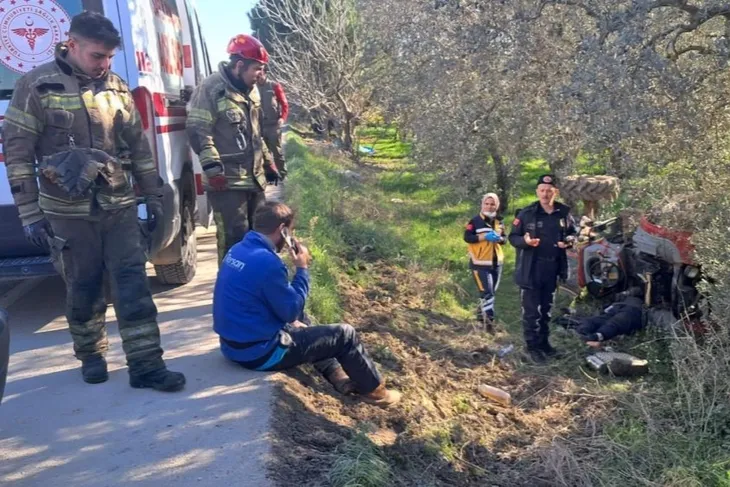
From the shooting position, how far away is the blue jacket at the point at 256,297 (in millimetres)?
4289

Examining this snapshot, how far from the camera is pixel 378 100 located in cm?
2273

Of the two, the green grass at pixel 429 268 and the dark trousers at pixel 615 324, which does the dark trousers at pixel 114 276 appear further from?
the dark trousers at pixel 615 324

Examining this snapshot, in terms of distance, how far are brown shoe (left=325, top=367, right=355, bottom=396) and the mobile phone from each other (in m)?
0.85

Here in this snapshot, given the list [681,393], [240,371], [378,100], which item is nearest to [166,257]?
[240,371]

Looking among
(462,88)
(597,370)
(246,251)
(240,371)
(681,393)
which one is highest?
(462,88)

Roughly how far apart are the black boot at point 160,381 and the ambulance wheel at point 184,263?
91.6 inches

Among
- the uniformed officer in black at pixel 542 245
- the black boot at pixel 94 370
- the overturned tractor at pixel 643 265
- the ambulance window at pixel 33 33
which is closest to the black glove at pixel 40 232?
the black boot at pixel 94 370

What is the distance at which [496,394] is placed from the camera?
5676 mm

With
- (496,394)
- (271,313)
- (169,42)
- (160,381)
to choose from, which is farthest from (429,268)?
(160,381)

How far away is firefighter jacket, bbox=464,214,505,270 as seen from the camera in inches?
282

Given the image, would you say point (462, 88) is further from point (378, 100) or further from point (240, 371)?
point (378, 100)

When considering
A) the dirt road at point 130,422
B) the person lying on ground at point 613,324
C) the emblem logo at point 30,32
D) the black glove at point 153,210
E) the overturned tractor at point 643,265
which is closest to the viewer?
the dirt road at point 130,422

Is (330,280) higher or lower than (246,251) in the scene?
lower

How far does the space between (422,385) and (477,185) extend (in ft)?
30.3
